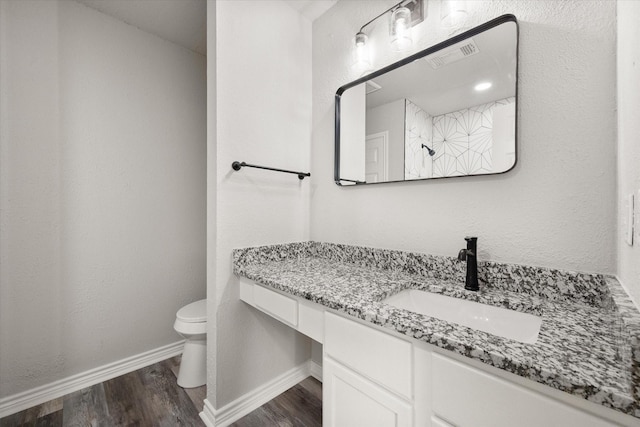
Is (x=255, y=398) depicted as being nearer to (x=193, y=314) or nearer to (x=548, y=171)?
(x=193, y=314)

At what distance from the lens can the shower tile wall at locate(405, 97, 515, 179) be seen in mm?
1100

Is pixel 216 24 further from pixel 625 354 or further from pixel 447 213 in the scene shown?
pixel 625 354

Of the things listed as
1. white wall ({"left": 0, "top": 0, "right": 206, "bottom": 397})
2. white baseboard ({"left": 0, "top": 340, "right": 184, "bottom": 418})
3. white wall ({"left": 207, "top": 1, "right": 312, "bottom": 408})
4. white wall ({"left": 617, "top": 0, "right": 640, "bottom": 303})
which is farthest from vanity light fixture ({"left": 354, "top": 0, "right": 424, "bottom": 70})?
white baseboard ({"left": 0, "top": 340, "right": 184, "bottom": 418})

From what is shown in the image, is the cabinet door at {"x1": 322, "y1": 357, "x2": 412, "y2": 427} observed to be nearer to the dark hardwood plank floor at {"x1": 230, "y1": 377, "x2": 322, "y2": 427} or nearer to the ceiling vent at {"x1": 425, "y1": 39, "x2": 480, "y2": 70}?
the dark hardwood plank floor at {"x1": 230, "y1": 377, "x2": 322, "y2": 427}

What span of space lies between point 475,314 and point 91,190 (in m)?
2.23

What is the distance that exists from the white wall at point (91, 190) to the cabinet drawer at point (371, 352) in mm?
1645

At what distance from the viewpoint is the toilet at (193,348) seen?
1633 millimetres

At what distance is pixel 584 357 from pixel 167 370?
2202 mm

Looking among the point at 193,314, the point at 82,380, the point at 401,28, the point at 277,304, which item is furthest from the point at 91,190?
the point at 401,28

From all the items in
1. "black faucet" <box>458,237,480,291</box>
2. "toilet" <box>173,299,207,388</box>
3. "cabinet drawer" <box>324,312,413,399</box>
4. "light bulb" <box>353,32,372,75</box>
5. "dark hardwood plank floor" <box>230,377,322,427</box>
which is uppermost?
"light bulb" <box>353,32,372,75</box>

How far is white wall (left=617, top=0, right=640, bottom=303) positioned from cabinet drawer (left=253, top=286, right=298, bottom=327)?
987 mm

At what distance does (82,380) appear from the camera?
1650 millimetres

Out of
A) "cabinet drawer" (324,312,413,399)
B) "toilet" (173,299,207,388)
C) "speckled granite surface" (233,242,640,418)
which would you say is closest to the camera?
"speckled granite surface" (233,242,640,418)

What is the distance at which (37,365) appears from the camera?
5.04 feet
